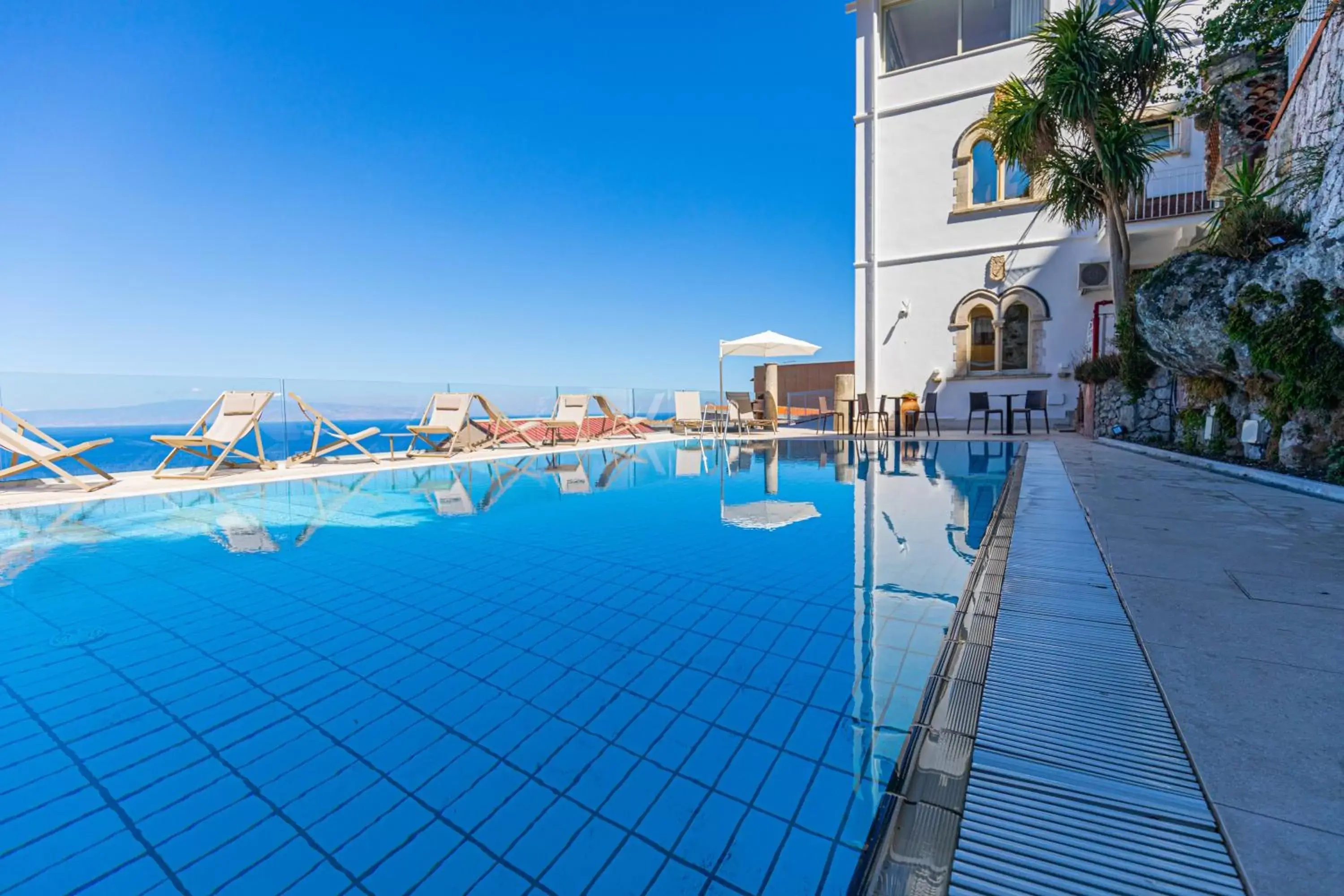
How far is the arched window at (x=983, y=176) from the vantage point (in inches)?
476

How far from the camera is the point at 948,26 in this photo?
13.4 meters

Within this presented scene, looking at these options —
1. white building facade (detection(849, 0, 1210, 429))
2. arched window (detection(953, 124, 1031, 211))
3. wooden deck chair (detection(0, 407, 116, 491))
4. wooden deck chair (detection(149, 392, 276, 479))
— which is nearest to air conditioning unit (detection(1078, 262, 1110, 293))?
white building facade (detection(849, 0, 1210, 429))

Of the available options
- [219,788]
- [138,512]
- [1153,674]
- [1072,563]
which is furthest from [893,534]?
[138,512]

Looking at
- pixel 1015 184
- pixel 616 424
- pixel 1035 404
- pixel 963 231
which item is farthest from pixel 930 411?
pixel 616 424

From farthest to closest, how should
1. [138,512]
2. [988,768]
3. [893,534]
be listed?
1. [138,512]
2. [893,534]
3. [988,768]

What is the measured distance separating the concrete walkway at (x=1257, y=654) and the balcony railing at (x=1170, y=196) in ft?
33.0

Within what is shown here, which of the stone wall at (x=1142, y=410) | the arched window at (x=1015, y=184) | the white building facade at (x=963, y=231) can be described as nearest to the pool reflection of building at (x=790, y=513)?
the stone wall at (x=1142, y=410)

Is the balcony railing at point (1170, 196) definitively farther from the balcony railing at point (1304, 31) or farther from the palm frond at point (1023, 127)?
the balcony railing at point (1304, 31)

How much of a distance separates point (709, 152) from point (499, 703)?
2022 cm

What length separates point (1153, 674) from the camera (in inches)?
56.4

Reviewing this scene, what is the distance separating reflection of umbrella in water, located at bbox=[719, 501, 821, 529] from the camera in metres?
4.46

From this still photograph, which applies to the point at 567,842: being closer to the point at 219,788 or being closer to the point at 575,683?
the point at 575,683

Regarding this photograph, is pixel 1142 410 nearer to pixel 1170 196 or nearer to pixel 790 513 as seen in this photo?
pixel 790 513

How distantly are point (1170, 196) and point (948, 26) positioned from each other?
6.39 metres
